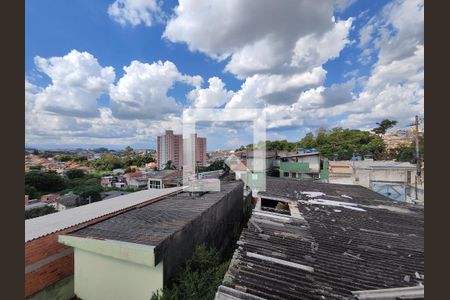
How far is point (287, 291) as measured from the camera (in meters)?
2.10

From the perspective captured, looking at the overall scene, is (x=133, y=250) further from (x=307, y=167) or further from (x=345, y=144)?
(x=345, y=144)

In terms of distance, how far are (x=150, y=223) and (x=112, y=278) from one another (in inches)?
44.1

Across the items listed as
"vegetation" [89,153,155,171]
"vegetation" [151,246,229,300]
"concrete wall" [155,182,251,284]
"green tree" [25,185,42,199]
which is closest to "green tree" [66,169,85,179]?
"green tree" [25,185,42,199]

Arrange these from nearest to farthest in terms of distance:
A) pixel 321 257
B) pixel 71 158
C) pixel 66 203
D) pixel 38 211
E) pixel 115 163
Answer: pixel 321 257 → pixel 38 211 → pixel 66 203 → pixel 115 163 → pixel 71 158

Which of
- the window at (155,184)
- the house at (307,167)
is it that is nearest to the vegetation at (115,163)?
the window at (155,184)

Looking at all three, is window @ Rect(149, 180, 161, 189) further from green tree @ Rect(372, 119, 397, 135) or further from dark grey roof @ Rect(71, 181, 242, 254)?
green tree @ Rect(372, 119, 397, 135)

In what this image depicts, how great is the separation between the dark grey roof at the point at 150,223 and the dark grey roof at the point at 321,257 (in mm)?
1519

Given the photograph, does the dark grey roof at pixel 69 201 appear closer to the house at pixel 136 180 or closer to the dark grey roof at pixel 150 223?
the house at pixel 136 180

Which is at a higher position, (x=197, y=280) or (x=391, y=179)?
(x=391, y=179)

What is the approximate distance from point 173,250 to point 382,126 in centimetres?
5025

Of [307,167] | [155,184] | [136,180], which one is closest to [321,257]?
[307,167]

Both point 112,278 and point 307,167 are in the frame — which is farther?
point 307,167

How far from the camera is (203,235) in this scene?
5039 mm

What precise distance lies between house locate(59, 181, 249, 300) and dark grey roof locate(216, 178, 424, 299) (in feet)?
4.55
